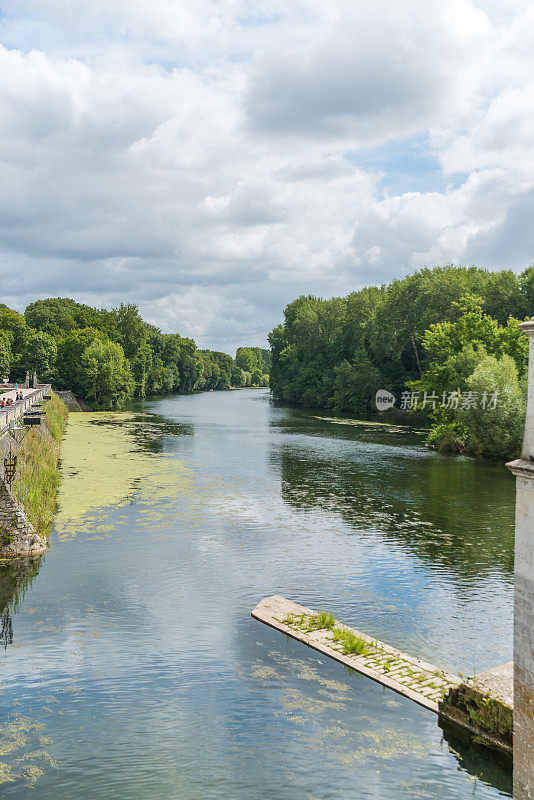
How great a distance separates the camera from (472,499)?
3111 cm

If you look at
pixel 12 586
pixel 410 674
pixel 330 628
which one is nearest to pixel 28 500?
pixel 12 586

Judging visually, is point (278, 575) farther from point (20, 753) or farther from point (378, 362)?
point (378, 362)

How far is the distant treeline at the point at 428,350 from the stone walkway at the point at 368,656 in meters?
31.8

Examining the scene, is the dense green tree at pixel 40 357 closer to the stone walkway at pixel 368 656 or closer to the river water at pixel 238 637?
the river water at pixel 238 637

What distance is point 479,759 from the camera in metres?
10.8

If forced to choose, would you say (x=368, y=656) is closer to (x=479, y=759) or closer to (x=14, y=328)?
(x=479, y=759)

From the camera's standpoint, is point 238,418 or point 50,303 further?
point 50,303

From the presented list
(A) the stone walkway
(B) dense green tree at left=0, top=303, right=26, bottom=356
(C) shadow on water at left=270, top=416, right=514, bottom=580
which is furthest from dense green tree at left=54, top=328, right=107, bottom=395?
(A) the stone walkway

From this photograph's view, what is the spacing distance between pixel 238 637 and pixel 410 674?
13.7 feet

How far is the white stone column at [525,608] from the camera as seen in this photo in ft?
27.0

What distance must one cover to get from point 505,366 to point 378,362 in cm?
4338

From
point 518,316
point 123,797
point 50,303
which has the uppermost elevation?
point 50,303

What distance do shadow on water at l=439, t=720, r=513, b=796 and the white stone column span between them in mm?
1424

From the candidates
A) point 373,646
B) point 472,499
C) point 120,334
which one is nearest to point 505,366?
point 472,499
